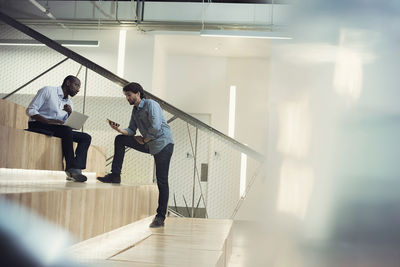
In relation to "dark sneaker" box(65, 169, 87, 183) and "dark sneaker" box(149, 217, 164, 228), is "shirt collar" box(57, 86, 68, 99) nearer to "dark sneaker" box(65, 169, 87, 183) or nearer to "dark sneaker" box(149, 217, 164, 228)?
"dark sneaker" box(65, 169, 87, 183)

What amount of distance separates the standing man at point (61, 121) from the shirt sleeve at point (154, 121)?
503 mm

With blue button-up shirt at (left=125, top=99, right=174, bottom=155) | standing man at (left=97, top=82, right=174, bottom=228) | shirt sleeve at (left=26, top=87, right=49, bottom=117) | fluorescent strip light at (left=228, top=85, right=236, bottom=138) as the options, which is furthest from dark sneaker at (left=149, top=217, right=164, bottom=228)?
fluorescent strip light at (left=228, top=85, right=236, bottom=138)

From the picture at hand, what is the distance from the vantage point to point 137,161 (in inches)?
264

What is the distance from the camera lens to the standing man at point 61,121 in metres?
2.60

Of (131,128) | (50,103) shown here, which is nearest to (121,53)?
(131,128)

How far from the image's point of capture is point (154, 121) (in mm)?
2605

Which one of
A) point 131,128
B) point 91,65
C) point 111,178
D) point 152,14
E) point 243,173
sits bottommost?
point 243,173

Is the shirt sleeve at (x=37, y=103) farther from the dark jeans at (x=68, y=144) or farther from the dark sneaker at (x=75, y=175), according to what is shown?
the dark sneaker at (x=75, y=175)

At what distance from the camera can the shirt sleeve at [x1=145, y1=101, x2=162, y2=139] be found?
2607mm

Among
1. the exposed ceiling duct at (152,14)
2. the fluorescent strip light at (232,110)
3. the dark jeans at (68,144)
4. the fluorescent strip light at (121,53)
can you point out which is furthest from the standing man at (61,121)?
the fluorescent strip light at (232,110)

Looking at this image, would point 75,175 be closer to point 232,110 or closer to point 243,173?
point 243,173

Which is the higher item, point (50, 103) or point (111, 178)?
point (50, 103)

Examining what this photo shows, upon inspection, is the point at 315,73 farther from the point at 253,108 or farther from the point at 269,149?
the point at 253,108

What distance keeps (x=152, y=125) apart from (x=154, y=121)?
28 mm
